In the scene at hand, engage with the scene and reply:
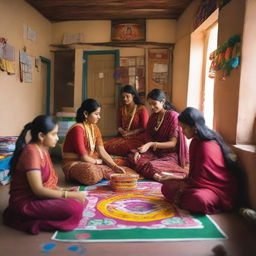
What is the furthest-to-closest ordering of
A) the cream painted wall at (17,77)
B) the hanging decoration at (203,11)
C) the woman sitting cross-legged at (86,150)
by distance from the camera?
1. the cream painted wall at (17,77)
2. the hanging decoration at (203,11)
3. the woman sitting cross-legged at (86,150)

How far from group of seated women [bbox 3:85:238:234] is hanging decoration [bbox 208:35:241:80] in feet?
2.68

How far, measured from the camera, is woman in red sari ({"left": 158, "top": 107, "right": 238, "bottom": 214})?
2.55m

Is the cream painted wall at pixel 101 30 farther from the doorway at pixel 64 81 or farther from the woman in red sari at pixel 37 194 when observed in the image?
the woman in red sari at pixel 37 194

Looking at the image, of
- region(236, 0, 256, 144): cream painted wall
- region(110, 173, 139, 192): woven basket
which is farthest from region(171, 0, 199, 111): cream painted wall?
region(110, 173, 139, 192): woven basket

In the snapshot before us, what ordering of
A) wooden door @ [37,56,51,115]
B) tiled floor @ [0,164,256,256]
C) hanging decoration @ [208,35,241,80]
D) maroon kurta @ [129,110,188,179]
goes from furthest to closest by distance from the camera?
wooden door @ [37,56,51,115], maroon kurta @ [129,110,188,179], hanging decoration @ [208,35,241,80], tiled floor @ [0,164,256,256]

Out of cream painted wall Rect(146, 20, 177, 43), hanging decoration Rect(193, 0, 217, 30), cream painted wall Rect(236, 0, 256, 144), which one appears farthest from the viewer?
cream painted wall Rect(146, 20, 177, 43)

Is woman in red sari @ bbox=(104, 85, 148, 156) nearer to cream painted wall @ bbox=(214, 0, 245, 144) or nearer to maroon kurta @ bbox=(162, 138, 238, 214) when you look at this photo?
cream painted wall @ bbox=(214, 0, 245, 144)

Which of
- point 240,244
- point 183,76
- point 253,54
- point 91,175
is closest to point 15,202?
point 91,175

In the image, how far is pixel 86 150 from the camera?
363cm

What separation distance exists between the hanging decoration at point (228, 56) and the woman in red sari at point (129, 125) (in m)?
1.73

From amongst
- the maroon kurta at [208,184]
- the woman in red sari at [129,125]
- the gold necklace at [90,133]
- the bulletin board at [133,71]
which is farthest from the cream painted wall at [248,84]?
the bulletin board at [133,71]

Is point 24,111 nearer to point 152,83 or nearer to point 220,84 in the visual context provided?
A: point 152,83

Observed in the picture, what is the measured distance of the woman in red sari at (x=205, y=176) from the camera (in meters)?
2.55

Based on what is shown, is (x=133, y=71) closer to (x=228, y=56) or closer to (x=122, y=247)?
(x=228, y=56)
